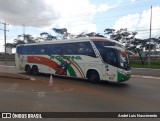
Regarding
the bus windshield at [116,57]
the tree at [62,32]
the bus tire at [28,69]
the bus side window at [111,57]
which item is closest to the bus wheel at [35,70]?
the bus tire at [28,69]

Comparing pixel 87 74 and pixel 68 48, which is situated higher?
pixel 68 48

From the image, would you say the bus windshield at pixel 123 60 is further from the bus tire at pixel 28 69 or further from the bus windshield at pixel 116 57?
the bus tire at pixel 28 69

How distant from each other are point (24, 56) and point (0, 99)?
14.5m

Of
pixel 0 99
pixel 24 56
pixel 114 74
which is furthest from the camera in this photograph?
pixel 24 56

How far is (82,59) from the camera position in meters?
18.4

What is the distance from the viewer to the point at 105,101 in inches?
424

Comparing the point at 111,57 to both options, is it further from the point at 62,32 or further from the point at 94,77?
the point at 62,32

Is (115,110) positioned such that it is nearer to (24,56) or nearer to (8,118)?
(8,118)

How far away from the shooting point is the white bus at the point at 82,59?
16.6 m

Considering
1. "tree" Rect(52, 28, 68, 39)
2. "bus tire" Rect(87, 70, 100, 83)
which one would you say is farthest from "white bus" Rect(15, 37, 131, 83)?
"tree" Rect(52, 28, 68, 39)

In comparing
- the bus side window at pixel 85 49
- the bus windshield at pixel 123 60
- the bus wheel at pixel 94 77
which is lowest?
the bus wheel at pixel 94 77

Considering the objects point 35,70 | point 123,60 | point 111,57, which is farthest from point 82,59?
point 35,70

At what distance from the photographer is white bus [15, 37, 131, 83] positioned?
16562mm

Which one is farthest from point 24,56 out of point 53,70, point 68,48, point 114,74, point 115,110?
point 115,110
